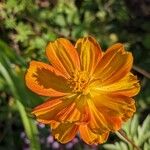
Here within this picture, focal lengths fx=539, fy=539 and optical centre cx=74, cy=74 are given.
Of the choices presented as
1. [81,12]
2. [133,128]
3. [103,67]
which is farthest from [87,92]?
[81,12]

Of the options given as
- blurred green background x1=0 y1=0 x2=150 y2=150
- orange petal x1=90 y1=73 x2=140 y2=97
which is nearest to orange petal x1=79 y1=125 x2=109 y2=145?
orange petal x1=90 y1=73 x2=140 y2=97

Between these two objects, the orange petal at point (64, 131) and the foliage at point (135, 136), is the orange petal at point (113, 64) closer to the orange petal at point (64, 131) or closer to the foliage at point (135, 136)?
the orange petal at point (64, 131)

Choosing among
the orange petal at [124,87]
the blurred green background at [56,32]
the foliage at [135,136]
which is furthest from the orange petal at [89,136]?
the blurred green background at [56,32]

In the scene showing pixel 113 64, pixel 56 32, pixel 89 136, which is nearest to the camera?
pixel 89 136

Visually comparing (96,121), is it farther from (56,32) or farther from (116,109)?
(56,32)

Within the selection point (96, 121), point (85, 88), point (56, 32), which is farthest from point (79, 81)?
point (56, 32)

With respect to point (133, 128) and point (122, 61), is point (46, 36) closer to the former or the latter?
point (133, 128)

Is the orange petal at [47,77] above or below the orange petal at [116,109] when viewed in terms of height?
above
